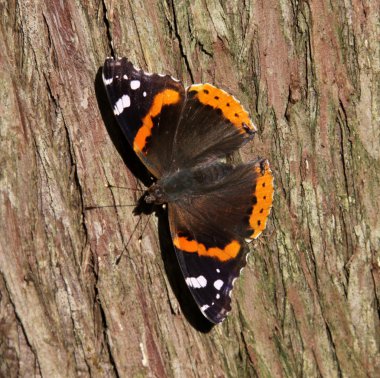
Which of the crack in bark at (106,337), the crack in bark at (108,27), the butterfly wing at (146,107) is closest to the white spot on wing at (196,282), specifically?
the crack in bark at (106,337)

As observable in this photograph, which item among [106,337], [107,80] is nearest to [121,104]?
[107,80]

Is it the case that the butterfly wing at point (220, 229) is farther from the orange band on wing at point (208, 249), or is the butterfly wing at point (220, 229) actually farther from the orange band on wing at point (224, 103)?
the orange band on wing at point (224, 103)

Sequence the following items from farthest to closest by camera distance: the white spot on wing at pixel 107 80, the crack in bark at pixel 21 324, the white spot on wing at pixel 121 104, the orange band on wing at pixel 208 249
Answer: the orange band on wing at pixel 208 249 → the white spot on wing at pixel 121 104 → the white spot on wing at pixel 107 80 → the crack in bark at pixel 21 324

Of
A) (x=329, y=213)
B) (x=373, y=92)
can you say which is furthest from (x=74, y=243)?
(x=373, y=92)

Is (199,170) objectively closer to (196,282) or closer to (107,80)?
(196,282)

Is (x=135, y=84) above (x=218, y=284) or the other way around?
above

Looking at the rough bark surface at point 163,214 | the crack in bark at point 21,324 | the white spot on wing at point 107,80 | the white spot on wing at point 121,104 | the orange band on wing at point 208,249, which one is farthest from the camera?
the orange band on wing at point 208,249

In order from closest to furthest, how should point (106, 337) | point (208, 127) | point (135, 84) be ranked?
1. point (106, 337)
2. point (135, 84)
3. point (208, 127)
